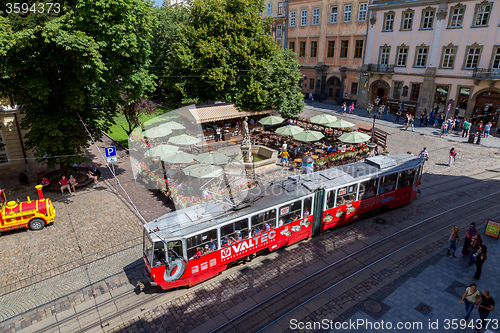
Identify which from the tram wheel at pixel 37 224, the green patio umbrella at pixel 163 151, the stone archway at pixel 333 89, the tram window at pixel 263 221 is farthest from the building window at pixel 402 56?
the tram wheel at pixel 37 224

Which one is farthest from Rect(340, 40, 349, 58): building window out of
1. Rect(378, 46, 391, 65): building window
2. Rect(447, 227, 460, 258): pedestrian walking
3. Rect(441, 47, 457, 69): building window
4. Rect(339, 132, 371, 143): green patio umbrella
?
Rect(447, 227, 460, 258): pedestrian walking

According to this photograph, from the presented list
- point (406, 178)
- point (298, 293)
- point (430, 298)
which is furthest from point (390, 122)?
point (298, 293)

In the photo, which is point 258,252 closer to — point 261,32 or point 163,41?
point 261,32

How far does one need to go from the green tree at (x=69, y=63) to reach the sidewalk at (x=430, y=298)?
56.7ft

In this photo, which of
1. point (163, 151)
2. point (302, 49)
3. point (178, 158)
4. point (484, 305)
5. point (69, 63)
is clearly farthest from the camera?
point (302, 49)

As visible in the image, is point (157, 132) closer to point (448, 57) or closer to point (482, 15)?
point (448, 57)

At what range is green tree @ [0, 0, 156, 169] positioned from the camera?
52.4 feet

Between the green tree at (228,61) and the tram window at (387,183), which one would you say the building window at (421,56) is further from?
the tram window at (387,183)

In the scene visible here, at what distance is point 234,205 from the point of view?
13.0m

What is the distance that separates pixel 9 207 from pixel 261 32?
87.3 feet

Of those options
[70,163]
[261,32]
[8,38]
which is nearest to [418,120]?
[261,32]

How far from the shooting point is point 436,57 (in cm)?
3794

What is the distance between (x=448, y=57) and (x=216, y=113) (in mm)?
28070

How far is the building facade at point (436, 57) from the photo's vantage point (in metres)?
34.2
